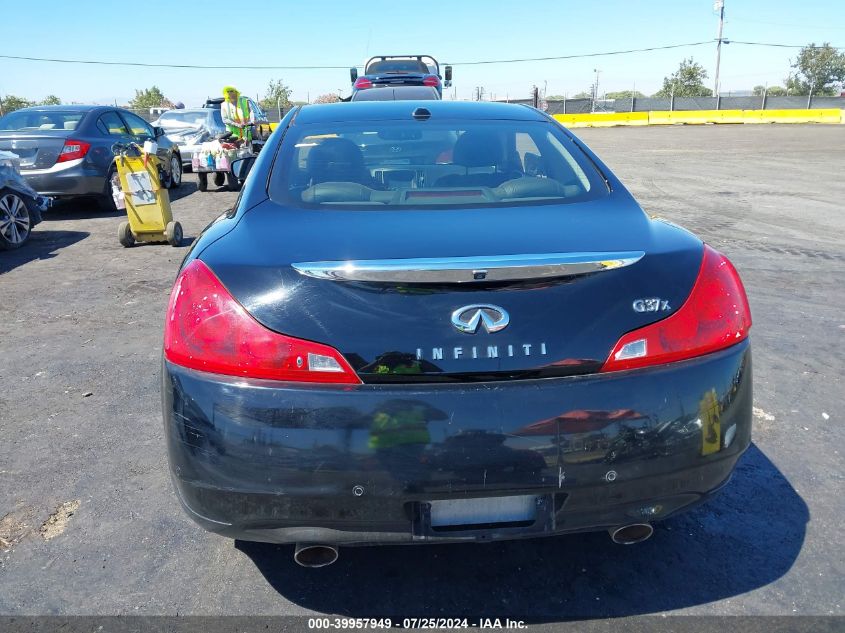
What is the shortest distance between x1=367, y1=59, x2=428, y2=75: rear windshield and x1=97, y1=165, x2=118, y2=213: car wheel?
27.5ft

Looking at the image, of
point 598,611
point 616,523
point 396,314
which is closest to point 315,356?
point 396,314

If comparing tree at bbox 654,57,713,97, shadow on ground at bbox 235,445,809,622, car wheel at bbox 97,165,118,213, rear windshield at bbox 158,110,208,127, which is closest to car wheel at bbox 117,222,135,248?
car wheel at bbox 97,165,118,213

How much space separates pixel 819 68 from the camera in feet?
279

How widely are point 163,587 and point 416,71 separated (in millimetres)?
16679

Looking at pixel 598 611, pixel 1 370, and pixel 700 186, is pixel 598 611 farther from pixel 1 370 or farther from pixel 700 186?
pixel 700 186

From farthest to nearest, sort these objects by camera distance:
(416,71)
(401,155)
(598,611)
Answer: (416,71) < (401,155) < (598,611)

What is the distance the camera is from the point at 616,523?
85.1 inches

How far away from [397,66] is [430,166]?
15.5 metres

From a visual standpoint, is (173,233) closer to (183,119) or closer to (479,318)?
(479,318)

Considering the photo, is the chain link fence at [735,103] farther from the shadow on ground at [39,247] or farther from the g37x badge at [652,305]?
the g37x badge at [652,305]

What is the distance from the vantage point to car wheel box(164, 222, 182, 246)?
8.36 meters

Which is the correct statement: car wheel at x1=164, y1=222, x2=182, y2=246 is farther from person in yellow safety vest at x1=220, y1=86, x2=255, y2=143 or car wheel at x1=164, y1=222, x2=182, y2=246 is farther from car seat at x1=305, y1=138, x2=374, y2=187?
car seat at x1=305, y1=138, x2=374, y2=187

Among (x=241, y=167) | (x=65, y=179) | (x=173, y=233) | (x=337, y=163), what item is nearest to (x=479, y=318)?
(x=337, y=163)

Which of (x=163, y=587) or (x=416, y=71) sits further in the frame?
(x=416, y=71)
